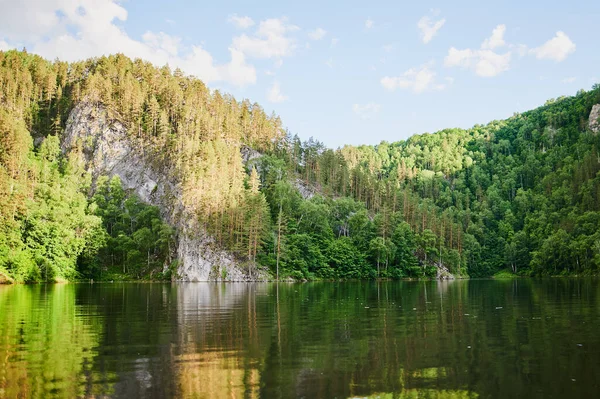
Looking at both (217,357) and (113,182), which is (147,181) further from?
(217,357)

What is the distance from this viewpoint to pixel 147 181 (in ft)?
449

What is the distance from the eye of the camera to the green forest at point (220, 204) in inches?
4350

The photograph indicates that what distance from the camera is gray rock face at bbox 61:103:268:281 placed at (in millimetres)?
108875

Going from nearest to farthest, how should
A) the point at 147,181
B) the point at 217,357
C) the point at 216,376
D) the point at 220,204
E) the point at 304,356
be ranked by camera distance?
the point at 216,376, the point at 304,356, the point at 217,357, the point at 220,204, the point at 147,181

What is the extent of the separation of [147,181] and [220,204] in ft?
104

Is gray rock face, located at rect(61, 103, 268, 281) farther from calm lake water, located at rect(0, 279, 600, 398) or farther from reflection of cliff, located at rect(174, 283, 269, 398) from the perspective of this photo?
reflection of cliff, located at rect(174, 283, 269, 398)

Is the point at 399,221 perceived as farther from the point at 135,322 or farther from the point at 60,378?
the point at 60,378

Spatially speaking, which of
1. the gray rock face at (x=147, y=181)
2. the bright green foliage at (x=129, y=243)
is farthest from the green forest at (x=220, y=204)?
the gray rock face at (x=147, y=181)

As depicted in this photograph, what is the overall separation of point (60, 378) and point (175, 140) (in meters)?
130

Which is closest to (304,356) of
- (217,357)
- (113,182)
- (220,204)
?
(217,357)

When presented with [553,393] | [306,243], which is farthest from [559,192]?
[553,393]

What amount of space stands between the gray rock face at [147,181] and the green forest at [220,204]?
227cm

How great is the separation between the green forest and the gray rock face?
227 cm

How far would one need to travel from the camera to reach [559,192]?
184 meters
